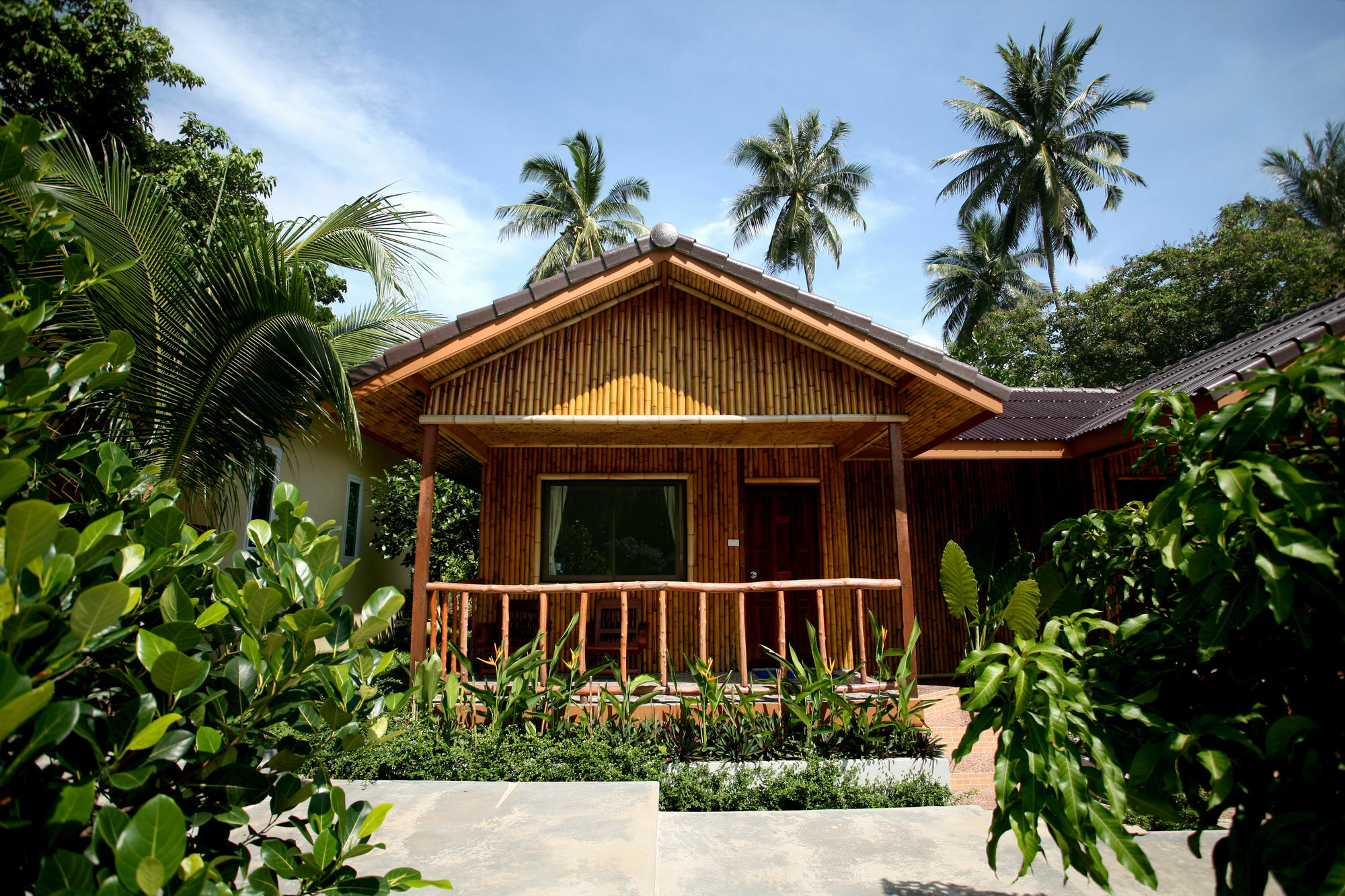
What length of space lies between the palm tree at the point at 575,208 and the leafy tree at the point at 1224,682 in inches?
964

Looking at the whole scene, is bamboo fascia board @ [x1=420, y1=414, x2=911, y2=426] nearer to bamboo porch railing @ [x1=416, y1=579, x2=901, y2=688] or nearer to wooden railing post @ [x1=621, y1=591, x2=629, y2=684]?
bamboo porch railing @ [x1=416, y1=579, x2=901, y2=688]

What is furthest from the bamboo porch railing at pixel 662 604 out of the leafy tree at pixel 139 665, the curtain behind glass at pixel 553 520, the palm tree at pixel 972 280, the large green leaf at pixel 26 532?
the palm tree at pixel 972 280

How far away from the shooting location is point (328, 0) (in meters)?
7.43

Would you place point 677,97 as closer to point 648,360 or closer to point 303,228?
point 648,360

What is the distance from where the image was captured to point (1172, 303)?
20641 millimetres

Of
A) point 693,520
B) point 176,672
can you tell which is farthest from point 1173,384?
point 176,672

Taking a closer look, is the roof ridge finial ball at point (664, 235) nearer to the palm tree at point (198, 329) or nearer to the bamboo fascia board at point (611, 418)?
the bamboo fascia board at point (611, 418)

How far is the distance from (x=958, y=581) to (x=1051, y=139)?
28772 mm

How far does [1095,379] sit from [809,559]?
17.7 meters

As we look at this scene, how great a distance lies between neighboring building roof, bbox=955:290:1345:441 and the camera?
5.25 meters

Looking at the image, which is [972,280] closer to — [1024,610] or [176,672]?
[1024,610]

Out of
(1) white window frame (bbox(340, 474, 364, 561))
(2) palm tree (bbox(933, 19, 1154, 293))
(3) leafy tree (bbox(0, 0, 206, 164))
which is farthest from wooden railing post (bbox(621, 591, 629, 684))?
(2) palm tree (bbox(933, 19, 1154, 293))

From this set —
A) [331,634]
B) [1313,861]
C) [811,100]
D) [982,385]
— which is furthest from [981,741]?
[811,100]

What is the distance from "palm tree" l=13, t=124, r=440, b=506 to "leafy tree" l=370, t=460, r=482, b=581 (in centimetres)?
518
